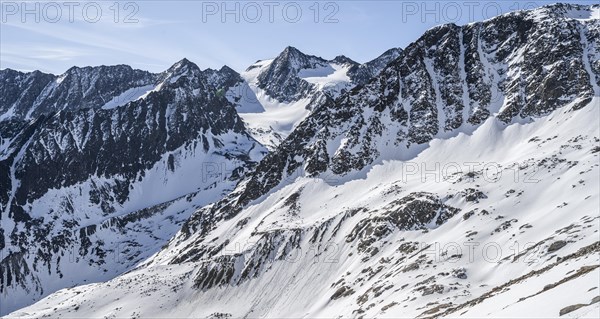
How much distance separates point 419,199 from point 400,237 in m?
9.41

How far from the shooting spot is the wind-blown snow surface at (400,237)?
6881cm

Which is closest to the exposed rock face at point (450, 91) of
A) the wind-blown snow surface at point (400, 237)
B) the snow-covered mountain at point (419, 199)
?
the snow-covered mountain at point (419, 199)

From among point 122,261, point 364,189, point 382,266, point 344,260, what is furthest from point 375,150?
point 122,261

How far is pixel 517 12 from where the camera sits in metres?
140

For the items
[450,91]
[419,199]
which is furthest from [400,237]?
[450,91]

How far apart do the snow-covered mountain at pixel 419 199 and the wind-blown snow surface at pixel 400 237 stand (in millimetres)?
355

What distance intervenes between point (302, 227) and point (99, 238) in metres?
106

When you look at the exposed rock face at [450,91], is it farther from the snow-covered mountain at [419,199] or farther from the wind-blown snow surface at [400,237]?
the wind-blown snow surface at [400,237]

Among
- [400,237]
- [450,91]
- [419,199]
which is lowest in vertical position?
[400,237]

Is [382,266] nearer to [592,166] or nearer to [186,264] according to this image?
[592,166]

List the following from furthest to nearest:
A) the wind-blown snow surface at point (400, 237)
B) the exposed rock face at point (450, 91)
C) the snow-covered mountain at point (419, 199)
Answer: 1. the exposed rock face at point (450, 91)
2. the snow-covered mountain at point (419, 199)
3. the wind-blown snow surface at point (400, 237)

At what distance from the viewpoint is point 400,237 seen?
9175 cm

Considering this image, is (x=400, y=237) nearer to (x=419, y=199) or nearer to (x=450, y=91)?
(x=419, y=199)

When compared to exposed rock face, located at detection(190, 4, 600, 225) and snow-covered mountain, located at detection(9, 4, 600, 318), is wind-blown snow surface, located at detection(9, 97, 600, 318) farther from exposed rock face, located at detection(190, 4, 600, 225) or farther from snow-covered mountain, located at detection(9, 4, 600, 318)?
exposed rock face, located at detection(190, 4, 600, 225)
